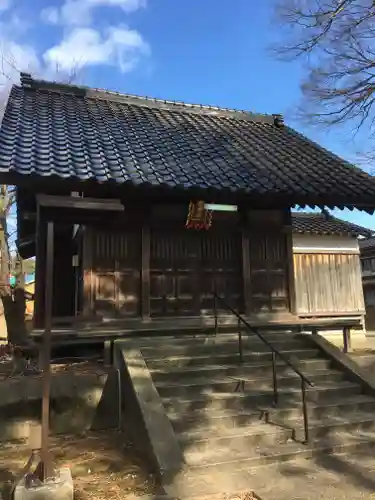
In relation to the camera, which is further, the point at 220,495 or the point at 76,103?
the point at 76,103

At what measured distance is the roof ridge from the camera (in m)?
12.1

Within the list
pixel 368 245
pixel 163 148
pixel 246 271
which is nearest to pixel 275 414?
pixel 246 271

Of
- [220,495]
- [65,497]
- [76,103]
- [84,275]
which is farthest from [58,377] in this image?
[76,103]

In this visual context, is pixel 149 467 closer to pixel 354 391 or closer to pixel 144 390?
pixel 144 390

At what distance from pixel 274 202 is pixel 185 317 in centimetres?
328

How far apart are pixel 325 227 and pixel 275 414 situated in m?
12.4

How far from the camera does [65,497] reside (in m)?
4.41

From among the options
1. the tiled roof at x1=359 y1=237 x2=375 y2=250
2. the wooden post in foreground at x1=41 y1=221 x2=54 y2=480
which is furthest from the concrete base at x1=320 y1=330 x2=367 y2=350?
the wooden post in foreground at x1=41 y1=221 x2=54 y2=480

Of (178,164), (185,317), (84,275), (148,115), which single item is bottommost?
(185,317)

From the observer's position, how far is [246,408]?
6.83 meters

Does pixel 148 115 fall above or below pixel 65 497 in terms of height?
above

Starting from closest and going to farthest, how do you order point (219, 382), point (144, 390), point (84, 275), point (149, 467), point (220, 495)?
1. point (220, 495)
2. point (149, 467)
3. point (144, 390)
4. point (219, 382)
5. point (84, 275)

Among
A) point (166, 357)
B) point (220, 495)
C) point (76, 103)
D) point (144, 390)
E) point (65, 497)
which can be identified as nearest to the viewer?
point (65, 497)

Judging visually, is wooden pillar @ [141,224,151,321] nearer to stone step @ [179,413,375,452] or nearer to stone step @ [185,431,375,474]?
stone step @ [179,413,375,452]
